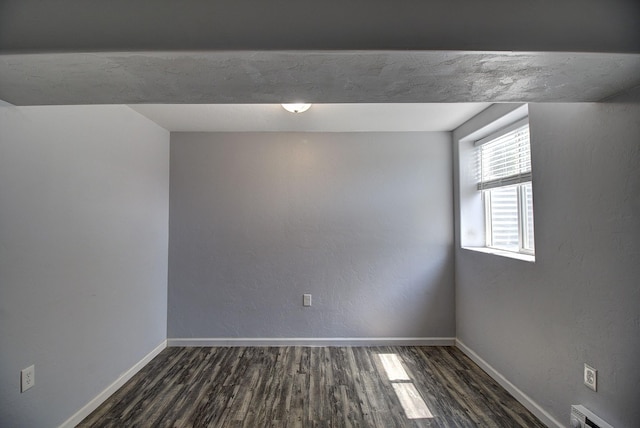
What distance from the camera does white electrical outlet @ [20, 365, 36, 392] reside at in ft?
5.00

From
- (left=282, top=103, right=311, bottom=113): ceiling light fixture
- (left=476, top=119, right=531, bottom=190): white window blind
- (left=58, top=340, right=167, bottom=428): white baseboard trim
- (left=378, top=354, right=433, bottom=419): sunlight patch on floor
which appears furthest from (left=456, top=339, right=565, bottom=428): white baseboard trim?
(left=58, top=340, right=167, bottom=428): white baseboard trim

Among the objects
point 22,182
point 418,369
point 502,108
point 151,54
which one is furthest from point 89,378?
point 502,108

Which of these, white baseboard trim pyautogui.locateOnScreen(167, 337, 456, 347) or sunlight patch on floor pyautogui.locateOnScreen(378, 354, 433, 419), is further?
white baseboard trim pyautogui.locateOnScreen(167, 337, 456, 347)

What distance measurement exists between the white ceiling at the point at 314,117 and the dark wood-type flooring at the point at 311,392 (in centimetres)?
227

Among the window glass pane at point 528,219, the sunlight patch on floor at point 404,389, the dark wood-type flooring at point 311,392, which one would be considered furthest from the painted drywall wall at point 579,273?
the sunlight patch on floor at point 404,389

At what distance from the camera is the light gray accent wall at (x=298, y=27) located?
1.06 metres

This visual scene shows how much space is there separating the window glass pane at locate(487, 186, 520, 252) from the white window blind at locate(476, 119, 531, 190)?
0.10 m

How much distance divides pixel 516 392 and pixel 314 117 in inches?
107

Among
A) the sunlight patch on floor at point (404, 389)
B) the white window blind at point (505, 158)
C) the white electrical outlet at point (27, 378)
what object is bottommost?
the sunlight patch on floor at point (404, 389)

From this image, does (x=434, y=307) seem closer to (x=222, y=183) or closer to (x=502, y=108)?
(x=502, y=108)

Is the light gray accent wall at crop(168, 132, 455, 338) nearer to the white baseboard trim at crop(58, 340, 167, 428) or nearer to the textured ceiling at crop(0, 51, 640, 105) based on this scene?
the white baseboard trim at crop(58, 340, 167, 428)

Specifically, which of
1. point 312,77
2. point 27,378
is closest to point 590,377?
point 312,77

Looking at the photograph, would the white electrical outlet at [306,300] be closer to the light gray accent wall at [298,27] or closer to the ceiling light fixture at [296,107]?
the ceiling light fixture at [296,107]

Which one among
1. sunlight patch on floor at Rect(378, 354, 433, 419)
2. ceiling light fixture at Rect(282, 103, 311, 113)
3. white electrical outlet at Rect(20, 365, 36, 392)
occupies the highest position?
ceiling light fixture at Rect(282, 103, 311, 113)
